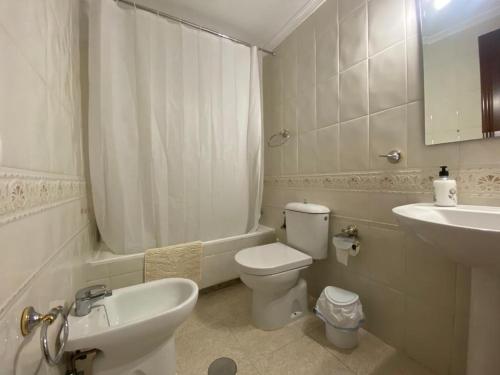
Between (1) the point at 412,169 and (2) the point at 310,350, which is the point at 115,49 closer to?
(1) the point at 412,169

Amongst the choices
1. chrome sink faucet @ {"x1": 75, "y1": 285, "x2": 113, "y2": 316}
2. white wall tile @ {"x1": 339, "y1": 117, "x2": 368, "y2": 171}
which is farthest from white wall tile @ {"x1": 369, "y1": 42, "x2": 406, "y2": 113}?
chrome sink faucet @ {"x1": 75, "y1": 285, "x2": 113, "y2": 316}

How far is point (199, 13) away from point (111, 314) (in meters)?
1.95

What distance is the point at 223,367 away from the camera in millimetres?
1059

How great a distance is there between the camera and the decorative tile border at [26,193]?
413 millimetres

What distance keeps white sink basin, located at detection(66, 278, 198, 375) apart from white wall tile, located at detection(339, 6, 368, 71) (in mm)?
1559

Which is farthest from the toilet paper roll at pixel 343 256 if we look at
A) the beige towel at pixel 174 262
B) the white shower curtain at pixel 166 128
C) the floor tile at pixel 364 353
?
the beige towel at pixel 174 262

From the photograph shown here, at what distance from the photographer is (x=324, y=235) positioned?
1.41 metres

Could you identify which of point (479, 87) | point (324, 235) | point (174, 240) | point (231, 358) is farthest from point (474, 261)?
point (174, 240)

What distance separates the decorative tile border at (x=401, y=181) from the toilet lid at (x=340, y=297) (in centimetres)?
61

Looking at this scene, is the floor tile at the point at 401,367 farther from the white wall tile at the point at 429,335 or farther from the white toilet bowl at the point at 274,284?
the white toilet bowl at the point at 274,284

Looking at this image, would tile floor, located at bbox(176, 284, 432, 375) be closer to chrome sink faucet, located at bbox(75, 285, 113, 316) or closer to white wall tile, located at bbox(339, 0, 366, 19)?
chrome sink faucet, located at bbox(75, 285, 113, 316)

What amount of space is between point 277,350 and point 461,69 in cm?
159

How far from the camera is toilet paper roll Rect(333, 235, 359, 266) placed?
1.22m

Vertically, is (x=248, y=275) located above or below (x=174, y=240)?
below
